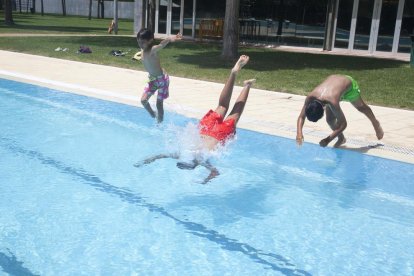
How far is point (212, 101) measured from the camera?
9.66 meters

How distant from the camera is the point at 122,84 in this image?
37.8ft

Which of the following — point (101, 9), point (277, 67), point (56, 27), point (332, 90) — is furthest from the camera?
point (101, 9)

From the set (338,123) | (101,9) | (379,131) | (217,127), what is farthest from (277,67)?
(101,9)

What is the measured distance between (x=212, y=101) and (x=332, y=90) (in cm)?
390

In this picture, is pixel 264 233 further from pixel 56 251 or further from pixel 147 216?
pixel 56 251

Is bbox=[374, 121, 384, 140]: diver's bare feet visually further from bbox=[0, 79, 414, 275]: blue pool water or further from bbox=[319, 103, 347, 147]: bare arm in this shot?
bbox=[319, 103, 347, 147]: bare arm

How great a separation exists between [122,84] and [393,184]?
7204 millimetres

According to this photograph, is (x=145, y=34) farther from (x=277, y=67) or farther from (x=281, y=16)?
(x=281, y=16)

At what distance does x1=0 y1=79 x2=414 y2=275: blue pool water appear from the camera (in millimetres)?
4215

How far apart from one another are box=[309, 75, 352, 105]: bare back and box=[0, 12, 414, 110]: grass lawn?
13.2ft

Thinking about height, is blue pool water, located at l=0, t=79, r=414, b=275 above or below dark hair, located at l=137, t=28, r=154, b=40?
below

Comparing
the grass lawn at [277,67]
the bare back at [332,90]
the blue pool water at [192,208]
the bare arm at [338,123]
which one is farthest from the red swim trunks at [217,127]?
the grass lawn at [277,67]

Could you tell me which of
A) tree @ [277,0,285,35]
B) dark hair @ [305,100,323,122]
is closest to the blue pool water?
dark hair @ [305,100,323,122]

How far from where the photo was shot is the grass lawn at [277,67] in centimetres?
1159
